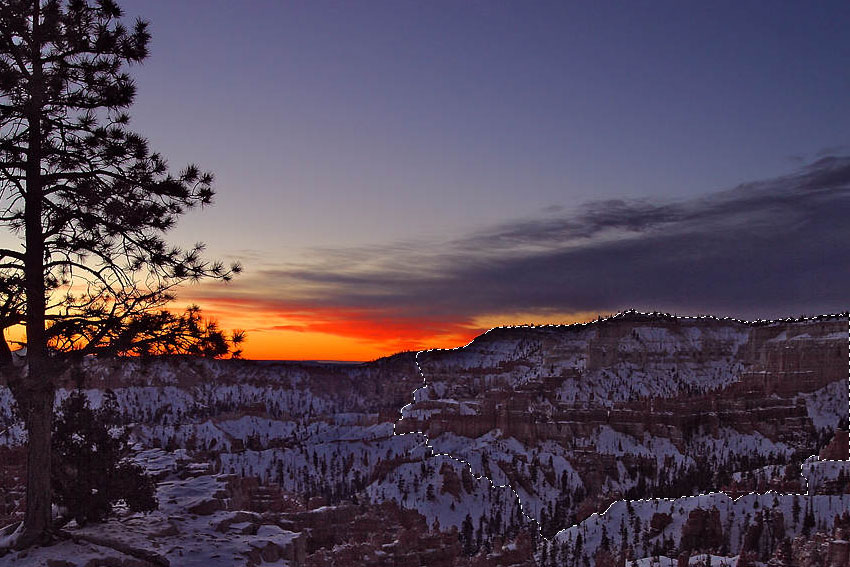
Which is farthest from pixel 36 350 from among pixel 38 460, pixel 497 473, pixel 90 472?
pixel 497 473

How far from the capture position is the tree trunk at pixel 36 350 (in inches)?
538

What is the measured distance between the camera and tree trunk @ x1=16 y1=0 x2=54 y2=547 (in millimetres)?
13656

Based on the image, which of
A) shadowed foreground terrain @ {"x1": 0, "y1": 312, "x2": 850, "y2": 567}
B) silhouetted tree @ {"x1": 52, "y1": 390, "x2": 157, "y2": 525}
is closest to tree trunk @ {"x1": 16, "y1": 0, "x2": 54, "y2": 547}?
shadowed foreground terrain @ {"x1": 0, "y1": 312, "x2": 850, "y2": 567}

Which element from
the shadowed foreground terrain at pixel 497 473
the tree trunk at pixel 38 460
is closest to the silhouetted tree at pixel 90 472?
the shadowed foreground terrain at pixel 497 473

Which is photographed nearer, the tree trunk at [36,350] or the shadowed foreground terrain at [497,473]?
the tree trunk at [36,350]

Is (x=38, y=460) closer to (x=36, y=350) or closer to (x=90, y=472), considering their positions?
(x=90, y=472)

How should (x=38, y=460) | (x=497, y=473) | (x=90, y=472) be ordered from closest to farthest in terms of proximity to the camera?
(x=38, y=460) < (x=90, y=472) < (x=497, y=473)

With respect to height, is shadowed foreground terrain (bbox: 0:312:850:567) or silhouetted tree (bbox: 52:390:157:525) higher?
silhouetted tree (bbox: 52:390:157:525)

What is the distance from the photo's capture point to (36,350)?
1402 centimetres

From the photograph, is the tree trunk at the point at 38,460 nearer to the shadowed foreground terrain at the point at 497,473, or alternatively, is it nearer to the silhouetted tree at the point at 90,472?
the shadowed foreground terrain at the point at 497,473

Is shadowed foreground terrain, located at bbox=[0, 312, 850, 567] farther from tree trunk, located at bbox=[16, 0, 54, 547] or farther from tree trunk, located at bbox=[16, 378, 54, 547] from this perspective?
tree trunk, located at bbox=[16, 0, 54, 547]

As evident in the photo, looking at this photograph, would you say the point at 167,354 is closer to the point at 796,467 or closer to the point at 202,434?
the point at 796,467

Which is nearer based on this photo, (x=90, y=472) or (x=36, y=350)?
(x=36, y=350)

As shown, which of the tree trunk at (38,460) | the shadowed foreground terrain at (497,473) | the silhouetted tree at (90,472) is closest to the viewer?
the tree trunk at (38,460)
